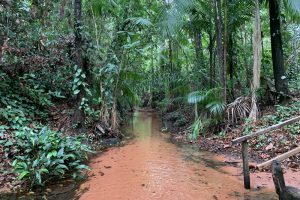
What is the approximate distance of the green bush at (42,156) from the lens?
16.3 feet

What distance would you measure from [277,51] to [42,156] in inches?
281

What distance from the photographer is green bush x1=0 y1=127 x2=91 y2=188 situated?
16.3 ft

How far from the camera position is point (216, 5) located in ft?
29.2

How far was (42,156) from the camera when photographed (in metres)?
5.20

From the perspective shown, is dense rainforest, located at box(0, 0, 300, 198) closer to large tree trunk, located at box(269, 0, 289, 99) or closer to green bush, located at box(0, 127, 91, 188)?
large tree trunk, located at box(269, 0, 289, 99)

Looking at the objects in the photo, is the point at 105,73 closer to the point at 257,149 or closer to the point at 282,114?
the point at 257,149

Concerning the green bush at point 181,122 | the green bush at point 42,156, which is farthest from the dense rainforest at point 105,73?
the green bush at point 181,122

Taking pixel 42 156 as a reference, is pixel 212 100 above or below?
above

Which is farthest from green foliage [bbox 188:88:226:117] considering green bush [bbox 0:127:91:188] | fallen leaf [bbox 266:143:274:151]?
green bush [bbox 0:127:91:188]

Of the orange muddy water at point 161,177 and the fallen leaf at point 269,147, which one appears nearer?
the orange muddy water at point 161,177

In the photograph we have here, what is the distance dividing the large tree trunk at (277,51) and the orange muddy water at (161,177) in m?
3.26

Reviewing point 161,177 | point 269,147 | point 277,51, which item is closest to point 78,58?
point 161,177

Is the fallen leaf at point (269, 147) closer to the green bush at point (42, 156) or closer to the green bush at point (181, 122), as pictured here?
the green bush at point (42, 156)

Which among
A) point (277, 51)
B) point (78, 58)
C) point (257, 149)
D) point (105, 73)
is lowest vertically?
point (257, 149)
